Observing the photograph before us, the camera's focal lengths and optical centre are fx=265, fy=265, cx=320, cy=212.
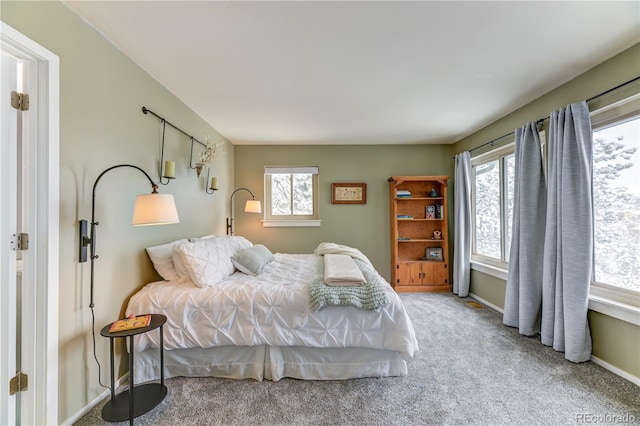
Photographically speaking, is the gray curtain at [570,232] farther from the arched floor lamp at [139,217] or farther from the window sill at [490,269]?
the arched floor lamp at [139,217]

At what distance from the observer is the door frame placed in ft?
4.50

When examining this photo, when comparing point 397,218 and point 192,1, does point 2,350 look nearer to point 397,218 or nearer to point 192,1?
point 192,1

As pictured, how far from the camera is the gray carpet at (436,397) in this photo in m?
1.60

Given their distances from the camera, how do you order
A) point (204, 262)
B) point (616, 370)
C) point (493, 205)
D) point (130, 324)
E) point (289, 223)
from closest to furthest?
point (130, 324)
point (616, 370)
point (204, 262)
point (493, 205)
point (289, 223)

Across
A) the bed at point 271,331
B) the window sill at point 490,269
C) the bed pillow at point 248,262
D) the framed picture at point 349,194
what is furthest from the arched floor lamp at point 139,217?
the window sill at point 490,269

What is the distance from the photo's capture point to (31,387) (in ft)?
4.50

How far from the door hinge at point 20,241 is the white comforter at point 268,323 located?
0.76 metres

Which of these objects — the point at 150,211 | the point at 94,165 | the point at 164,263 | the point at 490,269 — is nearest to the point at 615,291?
the point at 490,269

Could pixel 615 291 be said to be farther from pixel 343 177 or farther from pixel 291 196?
pixel 291 196

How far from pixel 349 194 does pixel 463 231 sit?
6.05 feet

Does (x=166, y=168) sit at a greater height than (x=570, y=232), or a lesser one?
greater

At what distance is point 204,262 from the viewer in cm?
216

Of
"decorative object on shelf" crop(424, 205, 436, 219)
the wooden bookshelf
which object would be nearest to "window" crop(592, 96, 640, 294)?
the wooden bookshelf

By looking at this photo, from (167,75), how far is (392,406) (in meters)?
3.05
